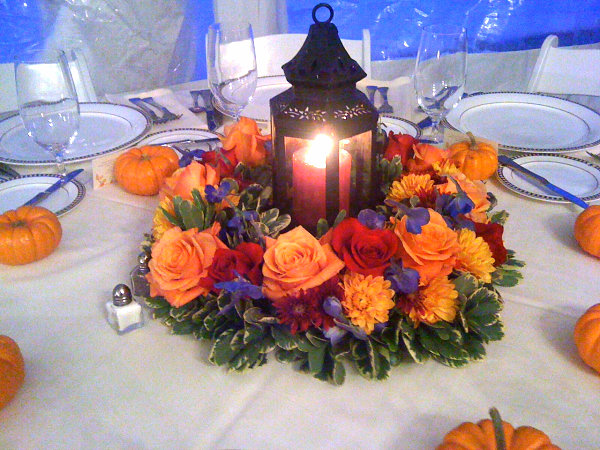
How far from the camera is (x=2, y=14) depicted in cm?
199

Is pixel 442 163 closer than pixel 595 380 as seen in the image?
No

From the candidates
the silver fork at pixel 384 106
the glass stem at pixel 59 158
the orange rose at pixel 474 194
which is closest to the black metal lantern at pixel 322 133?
the orange rose at pixel 474 194

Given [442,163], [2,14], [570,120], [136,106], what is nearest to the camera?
[442,163]

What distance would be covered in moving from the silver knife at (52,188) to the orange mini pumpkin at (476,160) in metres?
0.67

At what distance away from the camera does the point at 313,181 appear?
2.22ft

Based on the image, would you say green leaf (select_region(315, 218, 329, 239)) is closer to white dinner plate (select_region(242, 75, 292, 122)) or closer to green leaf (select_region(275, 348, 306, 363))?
green leaf (select_region(275, 348, 306, 363))

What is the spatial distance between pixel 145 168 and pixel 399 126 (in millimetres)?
539

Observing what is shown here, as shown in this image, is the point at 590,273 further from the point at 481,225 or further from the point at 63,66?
the point at 63,66

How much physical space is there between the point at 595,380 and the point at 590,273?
0.70ft

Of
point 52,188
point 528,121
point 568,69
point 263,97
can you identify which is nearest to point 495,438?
point 52,188

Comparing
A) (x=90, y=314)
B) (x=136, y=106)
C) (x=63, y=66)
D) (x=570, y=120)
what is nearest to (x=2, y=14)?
(x=136, y=106)

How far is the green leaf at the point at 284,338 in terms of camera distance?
0.56 m

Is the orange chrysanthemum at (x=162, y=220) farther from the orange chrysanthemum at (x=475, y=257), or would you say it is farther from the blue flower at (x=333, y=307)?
the orange chrysanthemum at (x=475, y=257)

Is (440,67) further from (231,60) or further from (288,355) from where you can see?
(288,355)
